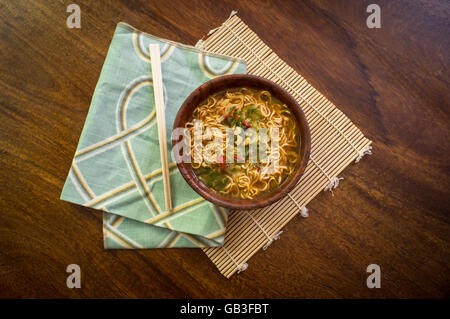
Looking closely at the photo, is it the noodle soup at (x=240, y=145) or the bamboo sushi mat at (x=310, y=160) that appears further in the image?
the bamboo sushi mat at (x=310, y=160)

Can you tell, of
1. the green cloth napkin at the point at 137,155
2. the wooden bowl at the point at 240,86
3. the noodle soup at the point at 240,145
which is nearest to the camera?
the wooden bowl at the point at 240,86

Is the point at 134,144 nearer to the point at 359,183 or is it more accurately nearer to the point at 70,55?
the point at 70,55
